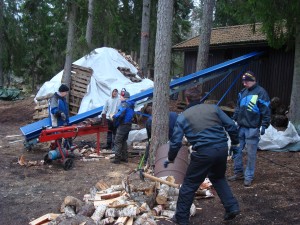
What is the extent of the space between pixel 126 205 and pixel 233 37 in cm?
1352

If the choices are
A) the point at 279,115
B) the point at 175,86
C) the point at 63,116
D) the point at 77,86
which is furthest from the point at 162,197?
the point at 77,86

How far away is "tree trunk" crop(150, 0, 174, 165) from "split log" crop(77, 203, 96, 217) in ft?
8.35

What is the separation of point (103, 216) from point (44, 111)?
33.9 feet

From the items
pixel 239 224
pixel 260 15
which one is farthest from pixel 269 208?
pixel 260 15

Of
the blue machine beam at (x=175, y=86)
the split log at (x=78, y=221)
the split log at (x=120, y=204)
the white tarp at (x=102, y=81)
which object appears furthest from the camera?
the white tarp at (x=102, y=81)

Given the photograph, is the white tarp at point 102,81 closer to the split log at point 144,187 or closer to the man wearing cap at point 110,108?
the man wearing cap at point 110,108

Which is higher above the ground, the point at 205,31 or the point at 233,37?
the point at 233,37

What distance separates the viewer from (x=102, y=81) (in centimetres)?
1527

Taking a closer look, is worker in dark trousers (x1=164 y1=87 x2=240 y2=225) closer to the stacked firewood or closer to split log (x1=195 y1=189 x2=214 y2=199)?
split log (x1=195 y1=189 x2=214 y2=199)

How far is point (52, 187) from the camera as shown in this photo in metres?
6.75

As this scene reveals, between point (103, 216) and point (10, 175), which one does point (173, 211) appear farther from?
point (10, 175)

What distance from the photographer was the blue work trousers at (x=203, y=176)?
15.1ft

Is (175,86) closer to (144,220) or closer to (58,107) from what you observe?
(58,107)

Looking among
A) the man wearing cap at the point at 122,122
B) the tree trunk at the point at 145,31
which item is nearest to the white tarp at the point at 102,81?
the tree trunk at the point at 145,31
